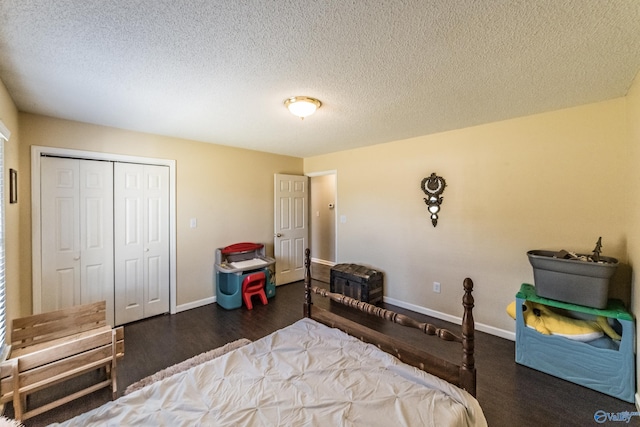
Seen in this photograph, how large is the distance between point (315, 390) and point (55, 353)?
1.59 metres

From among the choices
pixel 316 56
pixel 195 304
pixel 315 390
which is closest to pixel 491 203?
pixel 316 56

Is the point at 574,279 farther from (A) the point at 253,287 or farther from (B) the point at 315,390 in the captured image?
(A) the point at 253,287

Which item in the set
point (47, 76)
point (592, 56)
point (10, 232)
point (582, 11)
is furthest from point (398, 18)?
point (10, 232)

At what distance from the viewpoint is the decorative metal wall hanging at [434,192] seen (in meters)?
3.24

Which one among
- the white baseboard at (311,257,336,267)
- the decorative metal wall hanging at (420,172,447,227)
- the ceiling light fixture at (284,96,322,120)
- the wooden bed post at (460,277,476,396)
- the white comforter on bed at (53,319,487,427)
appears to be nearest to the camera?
the white comforter on bed at (53,319,487,427)

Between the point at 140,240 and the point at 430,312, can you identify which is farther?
the point at 430,312

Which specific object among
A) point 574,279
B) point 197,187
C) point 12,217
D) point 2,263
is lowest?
point 574,279

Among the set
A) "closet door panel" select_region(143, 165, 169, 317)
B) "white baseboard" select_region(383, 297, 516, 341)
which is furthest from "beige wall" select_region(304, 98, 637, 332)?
"closet door panel" select_region(143, 165, 169, 317)

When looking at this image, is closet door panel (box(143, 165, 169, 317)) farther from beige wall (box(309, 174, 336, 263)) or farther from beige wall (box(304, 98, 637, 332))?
beige wall (box(309, 174, 336, 263))

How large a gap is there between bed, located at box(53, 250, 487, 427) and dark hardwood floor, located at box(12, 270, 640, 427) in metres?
0.84

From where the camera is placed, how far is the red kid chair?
11.9 feet

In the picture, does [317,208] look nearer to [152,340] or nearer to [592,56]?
[152,340]

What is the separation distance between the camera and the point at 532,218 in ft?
8.60

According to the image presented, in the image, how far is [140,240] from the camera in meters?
3.24
